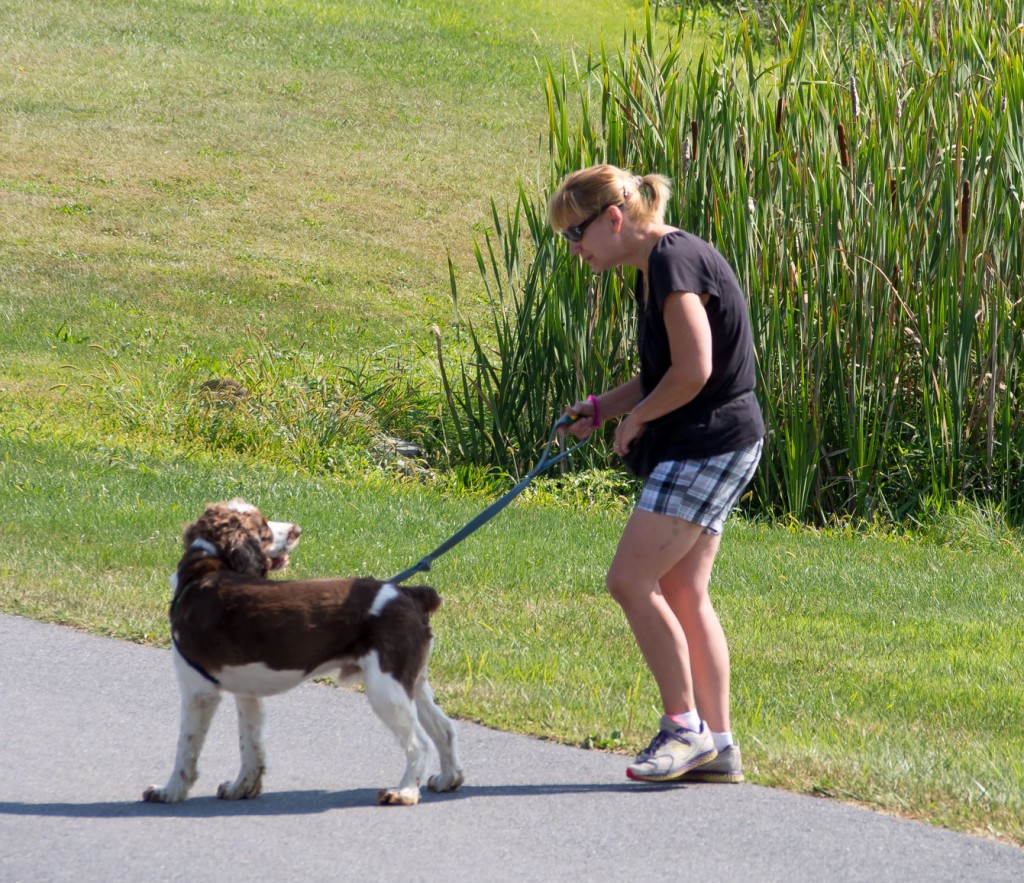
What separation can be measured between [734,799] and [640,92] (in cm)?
688

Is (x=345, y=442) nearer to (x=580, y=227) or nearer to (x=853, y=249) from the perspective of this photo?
(x=853, y=249)

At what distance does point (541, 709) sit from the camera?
5504mm

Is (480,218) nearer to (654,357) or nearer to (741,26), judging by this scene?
(741,26)

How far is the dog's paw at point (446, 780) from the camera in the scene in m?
4.66

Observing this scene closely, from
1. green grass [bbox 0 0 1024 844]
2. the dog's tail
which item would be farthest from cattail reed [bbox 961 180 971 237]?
the dog's tail

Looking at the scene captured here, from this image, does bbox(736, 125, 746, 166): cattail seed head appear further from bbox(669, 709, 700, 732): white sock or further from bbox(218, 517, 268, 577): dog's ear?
bbox(218, 517, 268, 577): dog's ear

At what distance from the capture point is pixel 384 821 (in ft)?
14.5

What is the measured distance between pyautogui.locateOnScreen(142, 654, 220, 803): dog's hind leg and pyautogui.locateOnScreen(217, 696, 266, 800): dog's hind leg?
10 cm

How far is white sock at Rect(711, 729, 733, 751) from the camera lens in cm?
477

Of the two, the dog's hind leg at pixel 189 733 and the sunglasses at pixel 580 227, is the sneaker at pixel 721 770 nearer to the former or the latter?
the dog's hind leg at pixel 189 733

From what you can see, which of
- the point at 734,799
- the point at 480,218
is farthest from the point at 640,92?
the point at 480,218

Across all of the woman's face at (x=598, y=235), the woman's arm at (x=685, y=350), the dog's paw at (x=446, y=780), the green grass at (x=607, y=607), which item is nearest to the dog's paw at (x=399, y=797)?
the dog's paw at (x=446, y=780)

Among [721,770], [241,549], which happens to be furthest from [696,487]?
[241,549]

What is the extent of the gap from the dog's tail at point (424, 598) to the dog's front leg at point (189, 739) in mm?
675
